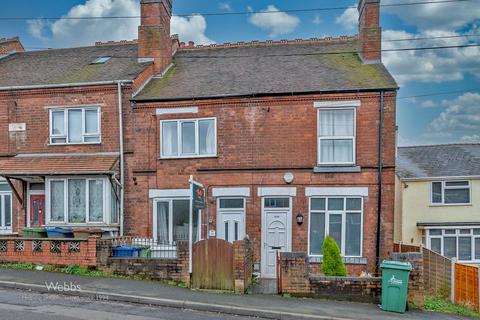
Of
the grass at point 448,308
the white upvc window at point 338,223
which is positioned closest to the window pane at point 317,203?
the white upvc window at point 338,223

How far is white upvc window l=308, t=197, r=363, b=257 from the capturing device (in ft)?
48.9

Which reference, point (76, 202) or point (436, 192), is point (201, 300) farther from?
point (436, 192)

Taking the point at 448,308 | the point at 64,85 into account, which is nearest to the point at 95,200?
the point at 64,85

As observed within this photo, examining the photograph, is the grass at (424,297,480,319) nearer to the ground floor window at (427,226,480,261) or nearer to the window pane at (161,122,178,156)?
the window pane at (161,122,178,156)

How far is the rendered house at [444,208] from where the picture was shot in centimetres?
2498

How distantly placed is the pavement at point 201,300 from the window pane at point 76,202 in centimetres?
396

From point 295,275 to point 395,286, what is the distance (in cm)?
230

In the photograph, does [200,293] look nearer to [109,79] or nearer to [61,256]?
[61,256]

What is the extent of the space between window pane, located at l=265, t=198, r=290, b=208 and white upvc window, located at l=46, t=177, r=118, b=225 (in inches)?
206

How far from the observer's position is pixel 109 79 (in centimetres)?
1673

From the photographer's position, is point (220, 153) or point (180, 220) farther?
point (180, 220)

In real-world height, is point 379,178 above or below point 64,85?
below

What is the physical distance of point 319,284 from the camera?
11.3m

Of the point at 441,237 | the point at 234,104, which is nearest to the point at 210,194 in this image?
the point at 234,104
